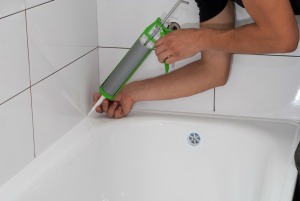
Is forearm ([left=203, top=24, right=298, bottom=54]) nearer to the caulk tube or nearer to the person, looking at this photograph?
the person

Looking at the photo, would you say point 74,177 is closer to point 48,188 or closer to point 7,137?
point 48,188

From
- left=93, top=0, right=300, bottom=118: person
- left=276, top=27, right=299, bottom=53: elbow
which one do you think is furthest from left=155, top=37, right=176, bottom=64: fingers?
left=276, top=27, right=299, bottom=53: elbow

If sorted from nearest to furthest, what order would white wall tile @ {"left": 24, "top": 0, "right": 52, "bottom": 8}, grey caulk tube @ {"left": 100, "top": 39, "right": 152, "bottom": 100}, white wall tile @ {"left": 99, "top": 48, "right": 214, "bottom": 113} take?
white wall tile @ {"left": 24, "top": 0, "right": 52, "bottom": 8} → grey caulk tube @ {"left": 100, "top": 39, "right": 152, "bottom": 100} → white wall tile @ {"left": 99, "top": 48, "right": 214, "bottom": 113}

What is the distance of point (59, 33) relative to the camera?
5.23ft

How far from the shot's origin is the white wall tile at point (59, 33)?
1.47 metres

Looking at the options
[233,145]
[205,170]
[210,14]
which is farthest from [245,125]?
[210,14]

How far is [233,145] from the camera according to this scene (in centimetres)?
176

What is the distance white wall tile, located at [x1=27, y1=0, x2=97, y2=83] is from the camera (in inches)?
58.0

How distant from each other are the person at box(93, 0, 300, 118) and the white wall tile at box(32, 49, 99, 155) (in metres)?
0.06

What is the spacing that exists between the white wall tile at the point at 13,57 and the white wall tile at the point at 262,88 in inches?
25.6

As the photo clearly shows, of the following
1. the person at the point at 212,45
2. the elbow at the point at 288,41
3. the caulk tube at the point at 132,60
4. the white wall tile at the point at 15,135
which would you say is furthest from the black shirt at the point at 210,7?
the white wall tile at the point at 15,135

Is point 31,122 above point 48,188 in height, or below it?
above

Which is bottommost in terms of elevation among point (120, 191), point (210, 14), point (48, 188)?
point (120, 191)

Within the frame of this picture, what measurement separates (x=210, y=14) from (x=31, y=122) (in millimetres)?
568
